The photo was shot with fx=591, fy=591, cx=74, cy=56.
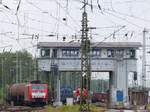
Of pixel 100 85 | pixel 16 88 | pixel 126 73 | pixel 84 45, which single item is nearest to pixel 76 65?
pixel 126 73

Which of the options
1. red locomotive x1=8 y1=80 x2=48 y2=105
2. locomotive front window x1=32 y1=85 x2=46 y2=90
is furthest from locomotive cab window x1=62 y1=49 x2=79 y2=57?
locomotive front window x1=32 y1=85 x2=46 y2=90

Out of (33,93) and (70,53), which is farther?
(70,53)

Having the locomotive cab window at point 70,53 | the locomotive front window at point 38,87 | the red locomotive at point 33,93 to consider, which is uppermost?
the locomotive cab window at point 70,53

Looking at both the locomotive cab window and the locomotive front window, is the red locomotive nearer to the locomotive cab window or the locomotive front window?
the locomotive front window

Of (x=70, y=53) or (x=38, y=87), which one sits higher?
(x=70, y=53)

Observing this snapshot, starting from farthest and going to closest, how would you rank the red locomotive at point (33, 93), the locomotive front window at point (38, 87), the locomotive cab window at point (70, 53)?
the locomotive cab window at point (70, 53), the red locomotive at point (33, 93), the locomotive front window at point (38, 87)

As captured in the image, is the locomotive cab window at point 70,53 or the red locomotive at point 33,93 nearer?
the red locomotive at point 33,93

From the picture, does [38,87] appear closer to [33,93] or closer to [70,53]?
[33,93]

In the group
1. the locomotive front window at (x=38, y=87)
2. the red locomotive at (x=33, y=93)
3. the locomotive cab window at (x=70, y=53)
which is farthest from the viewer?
the locomotive cab window at (x=70, y=53)

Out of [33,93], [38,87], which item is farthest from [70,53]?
[33,93]

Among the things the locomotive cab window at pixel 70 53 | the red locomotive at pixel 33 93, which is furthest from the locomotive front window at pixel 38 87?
the locomotive cab window at pixel 70 53

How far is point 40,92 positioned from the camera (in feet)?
196

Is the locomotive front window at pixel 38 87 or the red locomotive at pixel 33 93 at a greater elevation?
the locomotive front window at pixel 38 87

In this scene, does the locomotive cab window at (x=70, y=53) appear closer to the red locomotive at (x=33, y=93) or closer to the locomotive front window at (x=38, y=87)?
the red locomotive at (x=33, y=93)
